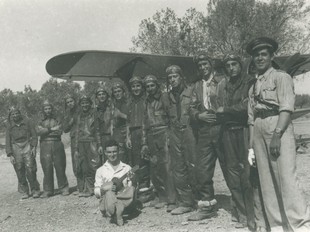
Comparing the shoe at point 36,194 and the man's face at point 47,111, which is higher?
the man's face at point 47,111

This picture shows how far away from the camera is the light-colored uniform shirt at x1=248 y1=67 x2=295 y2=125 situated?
3463 mm

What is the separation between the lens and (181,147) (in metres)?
5.25

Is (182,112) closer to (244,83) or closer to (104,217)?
(244,83)

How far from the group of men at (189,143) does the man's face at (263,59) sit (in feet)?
0.04

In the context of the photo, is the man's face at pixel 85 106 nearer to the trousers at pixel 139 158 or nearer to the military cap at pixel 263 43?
the trousers at pixel 139 158

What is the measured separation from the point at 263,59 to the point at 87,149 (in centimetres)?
457

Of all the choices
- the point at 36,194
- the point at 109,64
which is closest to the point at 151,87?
the point at 109,64

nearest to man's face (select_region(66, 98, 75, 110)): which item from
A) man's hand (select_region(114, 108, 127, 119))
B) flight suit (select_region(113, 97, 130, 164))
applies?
flight suit (select_region(113, 97, 130, 164))

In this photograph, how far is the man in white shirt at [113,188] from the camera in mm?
4922

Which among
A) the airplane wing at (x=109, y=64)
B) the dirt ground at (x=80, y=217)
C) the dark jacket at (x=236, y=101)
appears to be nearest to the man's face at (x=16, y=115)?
the airplane wing at (x=109, y=64)

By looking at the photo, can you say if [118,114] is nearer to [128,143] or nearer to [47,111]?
[128,143]

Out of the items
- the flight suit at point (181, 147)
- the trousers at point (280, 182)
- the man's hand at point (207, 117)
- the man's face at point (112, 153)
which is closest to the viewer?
the trousers at point (280, 182)

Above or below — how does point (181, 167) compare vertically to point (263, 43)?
below

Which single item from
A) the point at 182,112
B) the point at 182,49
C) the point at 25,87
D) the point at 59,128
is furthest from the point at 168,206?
the point at 25,87
